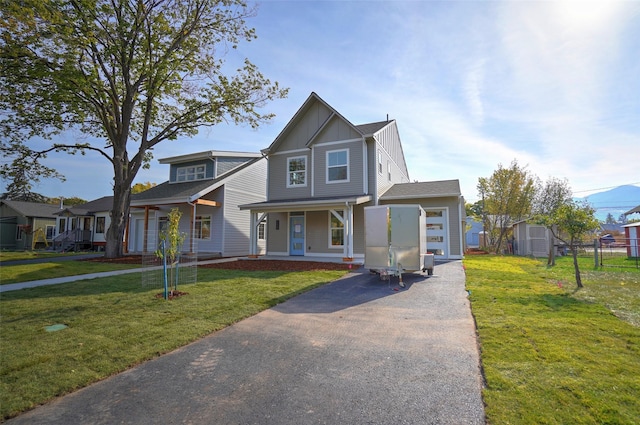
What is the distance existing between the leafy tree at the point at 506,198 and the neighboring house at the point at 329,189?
40.3 feet

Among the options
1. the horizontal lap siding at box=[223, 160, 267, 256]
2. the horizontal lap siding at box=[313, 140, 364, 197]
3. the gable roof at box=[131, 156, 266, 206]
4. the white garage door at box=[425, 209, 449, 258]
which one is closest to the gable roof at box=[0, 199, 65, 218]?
the gable roof at box=[131, 156, 266, 206]

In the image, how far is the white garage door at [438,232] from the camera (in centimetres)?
1642

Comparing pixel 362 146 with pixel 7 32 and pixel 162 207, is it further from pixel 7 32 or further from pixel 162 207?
pixel 7 32

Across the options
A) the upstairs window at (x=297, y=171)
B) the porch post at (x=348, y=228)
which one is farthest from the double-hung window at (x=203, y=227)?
the porch post at (x=348, y=228)

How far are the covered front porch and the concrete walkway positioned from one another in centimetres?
921

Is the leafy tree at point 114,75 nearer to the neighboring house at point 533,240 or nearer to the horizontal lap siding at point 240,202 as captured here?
the horizontal lap siding at point 240,202

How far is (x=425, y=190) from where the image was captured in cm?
1727

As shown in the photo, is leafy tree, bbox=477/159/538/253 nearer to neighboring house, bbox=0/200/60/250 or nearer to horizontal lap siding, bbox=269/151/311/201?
horizontal lap siding, bbox=269/151/311/201

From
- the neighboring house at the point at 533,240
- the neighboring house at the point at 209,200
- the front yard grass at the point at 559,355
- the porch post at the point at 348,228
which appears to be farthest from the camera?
the neighboring house at the point at 533,240

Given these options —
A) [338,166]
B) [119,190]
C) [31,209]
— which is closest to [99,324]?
[338,166]

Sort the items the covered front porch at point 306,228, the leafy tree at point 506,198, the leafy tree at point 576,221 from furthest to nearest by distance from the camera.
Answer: the leafy tree at point 506,198
the covered front porch at point 306,228
the leafy tree at point 576,221

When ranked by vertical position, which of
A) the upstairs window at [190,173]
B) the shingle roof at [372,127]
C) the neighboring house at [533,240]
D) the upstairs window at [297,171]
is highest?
the shingle roof at [372,127]

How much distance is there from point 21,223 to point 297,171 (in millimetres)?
34048

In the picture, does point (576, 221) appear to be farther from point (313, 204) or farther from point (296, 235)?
point (296, 235)
